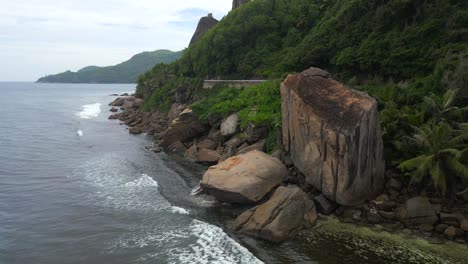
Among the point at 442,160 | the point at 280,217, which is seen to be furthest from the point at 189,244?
the point at 442,160

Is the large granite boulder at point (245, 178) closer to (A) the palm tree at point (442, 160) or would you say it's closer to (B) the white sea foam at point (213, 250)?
(B) the white sea foam at point (213, 250)

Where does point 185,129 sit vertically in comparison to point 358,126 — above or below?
below

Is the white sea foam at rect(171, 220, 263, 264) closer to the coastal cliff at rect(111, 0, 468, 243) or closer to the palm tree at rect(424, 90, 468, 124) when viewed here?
the coastal cliff at rect(111, 0, 468, 243)

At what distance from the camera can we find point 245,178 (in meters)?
26.6

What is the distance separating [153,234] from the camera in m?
22.8

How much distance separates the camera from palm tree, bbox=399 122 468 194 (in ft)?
74.2

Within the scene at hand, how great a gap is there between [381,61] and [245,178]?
20035 mm

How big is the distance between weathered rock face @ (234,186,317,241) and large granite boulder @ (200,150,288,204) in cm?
206

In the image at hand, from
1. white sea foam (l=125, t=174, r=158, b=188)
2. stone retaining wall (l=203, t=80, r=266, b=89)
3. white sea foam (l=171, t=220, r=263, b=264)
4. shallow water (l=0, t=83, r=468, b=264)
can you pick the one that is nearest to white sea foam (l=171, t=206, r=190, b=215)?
shallow water (l=0, t=83, r=468, b=264)

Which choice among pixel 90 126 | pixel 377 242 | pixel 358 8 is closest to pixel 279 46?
pixel 358 8

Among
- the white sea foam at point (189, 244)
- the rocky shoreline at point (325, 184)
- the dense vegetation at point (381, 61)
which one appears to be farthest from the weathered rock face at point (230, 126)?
the white sea foam at point (189, 244)

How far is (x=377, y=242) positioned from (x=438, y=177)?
551 cm

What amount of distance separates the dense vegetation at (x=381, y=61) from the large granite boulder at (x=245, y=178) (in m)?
7.88

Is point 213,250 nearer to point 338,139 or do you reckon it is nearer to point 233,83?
point 338,139
